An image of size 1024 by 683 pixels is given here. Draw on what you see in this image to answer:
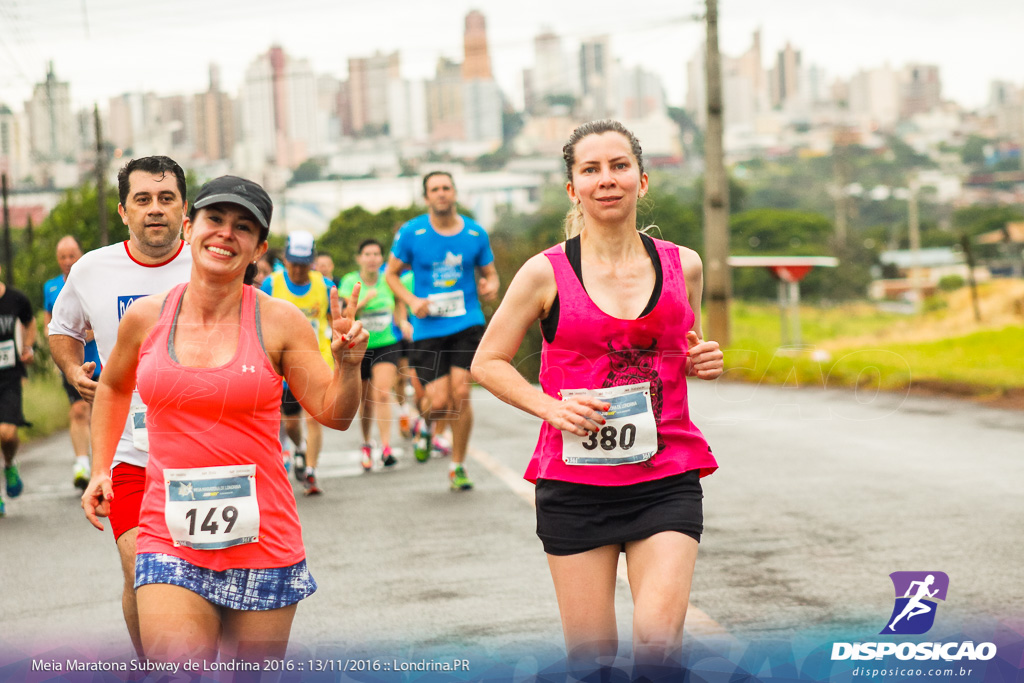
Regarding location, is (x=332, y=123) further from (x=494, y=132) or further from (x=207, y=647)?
(x=207, y=647)

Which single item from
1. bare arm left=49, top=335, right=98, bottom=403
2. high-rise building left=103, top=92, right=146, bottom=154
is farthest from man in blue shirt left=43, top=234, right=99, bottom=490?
high-rise building left=103, top=92, right=146, bottom=154

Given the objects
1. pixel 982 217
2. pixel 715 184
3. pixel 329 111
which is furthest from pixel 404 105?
pixel 715 184

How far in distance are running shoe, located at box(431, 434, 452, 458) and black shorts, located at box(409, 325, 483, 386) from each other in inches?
73.4

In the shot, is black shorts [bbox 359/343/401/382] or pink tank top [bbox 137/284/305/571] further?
black shorts [bbox 359/343/401/382]

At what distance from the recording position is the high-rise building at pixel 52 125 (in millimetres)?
19609

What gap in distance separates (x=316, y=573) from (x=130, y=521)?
9.29 ft

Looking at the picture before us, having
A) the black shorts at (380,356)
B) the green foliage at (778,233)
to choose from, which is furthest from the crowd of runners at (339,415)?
the green foliage at (778,233)

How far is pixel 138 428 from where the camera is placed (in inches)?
172

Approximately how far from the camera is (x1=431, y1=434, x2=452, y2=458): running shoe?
40.5 feet

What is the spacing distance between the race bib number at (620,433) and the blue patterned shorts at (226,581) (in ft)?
2.93

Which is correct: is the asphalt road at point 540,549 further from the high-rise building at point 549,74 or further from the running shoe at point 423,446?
the high-rise building at point 549,74

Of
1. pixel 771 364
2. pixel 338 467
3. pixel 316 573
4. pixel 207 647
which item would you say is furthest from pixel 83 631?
pixel 771 364

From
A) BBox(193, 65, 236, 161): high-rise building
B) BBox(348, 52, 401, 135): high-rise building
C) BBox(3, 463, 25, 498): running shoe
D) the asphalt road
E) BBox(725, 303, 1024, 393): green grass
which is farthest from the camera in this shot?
BBox(348, 52, 401, 135): high-rise building

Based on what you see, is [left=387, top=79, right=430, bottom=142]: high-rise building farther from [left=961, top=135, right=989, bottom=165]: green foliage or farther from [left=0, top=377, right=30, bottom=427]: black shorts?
[left=0, top=377, right=30, bottom=427]: black shorts
